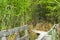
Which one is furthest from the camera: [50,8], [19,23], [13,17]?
[50,8]

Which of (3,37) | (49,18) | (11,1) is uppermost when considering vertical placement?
(11,1)

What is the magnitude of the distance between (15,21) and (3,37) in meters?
3.00

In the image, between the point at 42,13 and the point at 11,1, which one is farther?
the point at 42,13

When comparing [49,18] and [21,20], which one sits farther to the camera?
[49,18]

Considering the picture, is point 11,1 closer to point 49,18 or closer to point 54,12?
point 54,12

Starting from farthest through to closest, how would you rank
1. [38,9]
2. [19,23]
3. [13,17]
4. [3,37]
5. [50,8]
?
[38,9] < [50,8] < [19,23] < [13,17] < [3,37]

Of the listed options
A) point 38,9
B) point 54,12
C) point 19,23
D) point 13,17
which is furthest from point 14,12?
point 38,9

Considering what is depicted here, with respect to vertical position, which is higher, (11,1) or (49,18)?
(11,1)

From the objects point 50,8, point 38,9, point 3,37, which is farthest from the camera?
point 38,9

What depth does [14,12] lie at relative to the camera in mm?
A: 7625

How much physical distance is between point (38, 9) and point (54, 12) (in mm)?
1518

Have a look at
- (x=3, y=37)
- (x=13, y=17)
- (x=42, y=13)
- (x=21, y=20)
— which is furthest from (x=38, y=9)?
(x=3, y=37)

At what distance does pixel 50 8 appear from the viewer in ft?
34.1

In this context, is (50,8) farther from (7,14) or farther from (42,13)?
(7,14)
